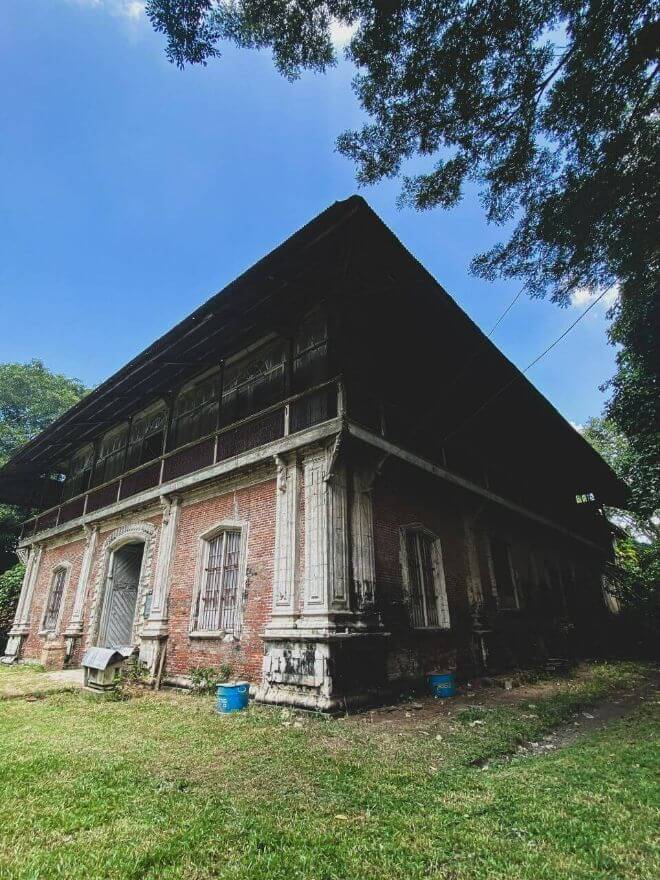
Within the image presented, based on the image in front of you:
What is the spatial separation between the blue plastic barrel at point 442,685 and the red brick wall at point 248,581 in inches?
114

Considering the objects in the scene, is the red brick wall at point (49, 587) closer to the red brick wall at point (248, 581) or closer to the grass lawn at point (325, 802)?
the red brick wall at point (248, 581)

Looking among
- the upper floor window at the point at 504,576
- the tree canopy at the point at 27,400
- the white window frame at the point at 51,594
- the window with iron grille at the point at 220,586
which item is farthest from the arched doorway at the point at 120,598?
the tree canopy at the point at 27,400

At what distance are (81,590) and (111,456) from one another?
4.10 metres

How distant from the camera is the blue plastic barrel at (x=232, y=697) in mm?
6367

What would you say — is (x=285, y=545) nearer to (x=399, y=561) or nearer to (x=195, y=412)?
(x=399, y=561)

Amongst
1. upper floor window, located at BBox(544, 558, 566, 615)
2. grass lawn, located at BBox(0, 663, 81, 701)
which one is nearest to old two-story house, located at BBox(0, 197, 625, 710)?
upper floor window, located at BBox(544, 558, 566, 615)

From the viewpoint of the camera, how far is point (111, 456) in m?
14.5

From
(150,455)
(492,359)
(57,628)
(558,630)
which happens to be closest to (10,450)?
(57,628)

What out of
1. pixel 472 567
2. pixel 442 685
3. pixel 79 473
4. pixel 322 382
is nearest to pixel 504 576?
pixel 472 567

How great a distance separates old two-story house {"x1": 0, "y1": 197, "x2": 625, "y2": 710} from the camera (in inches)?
283

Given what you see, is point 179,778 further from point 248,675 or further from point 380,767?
point 248,675

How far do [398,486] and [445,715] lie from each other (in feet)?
13.3

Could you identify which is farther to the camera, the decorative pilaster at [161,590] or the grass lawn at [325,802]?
the decorative pilaster at [161,590]

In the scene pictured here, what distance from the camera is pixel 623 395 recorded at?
1500 centimetres
